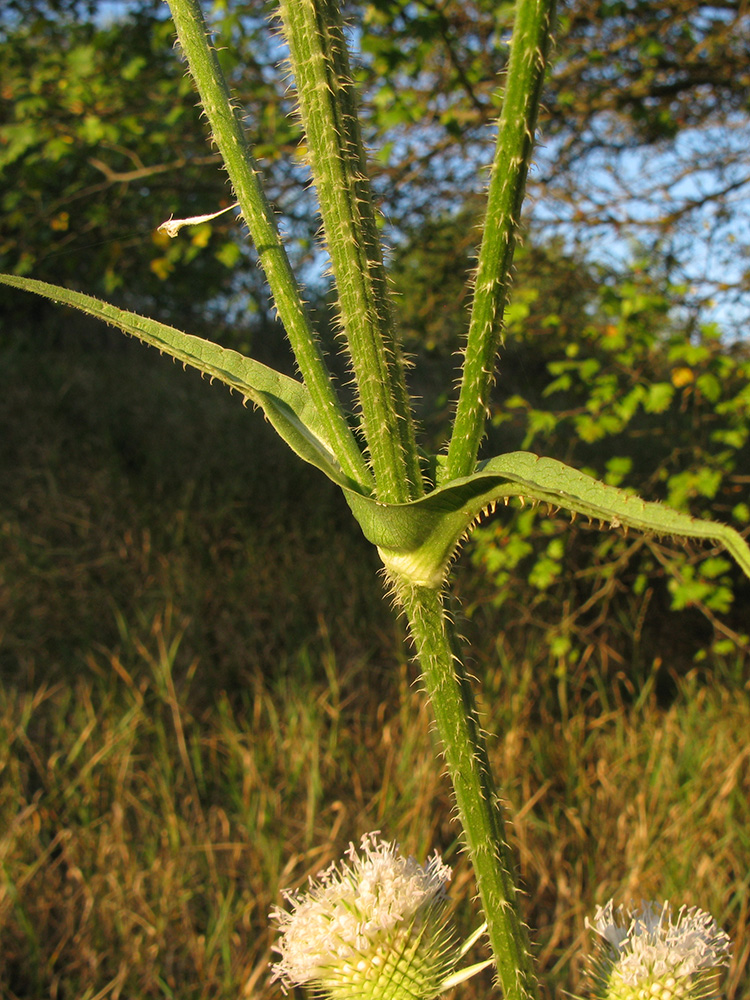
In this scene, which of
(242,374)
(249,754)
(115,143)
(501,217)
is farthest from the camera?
(115,143)

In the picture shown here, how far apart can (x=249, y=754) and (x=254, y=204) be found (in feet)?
7.07

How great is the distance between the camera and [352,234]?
0.38 meters

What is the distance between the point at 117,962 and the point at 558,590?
2.07 meters

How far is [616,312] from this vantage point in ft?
8.30

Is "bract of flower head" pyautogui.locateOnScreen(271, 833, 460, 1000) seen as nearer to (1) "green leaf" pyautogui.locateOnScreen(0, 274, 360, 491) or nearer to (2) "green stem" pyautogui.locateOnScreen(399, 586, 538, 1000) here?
(2) "green stem" pyautogui.locateOnScreen(399, 586, 538, 1000)

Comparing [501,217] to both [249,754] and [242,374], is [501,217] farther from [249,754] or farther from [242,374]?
[249,754]

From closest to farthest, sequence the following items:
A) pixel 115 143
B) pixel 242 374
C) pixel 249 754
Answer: pixel 242 374 → pixel 249 754 → pixel 115 143

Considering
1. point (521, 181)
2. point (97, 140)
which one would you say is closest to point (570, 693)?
point (97, 140)

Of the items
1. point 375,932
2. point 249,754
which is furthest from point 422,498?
point 249,754

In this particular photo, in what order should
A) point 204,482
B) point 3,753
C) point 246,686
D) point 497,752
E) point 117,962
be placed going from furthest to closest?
point 204,482, point 246,686, point 497,752, point 3,753, point 117,962

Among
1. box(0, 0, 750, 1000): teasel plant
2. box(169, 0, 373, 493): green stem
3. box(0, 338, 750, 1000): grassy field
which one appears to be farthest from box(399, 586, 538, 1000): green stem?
box(0, 338, 750, 1000): grassy field

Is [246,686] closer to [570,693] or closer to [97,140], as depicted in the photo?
[570,693]

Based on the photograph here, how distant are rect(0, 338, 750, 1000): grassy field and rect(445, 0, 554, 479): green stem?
1.70m

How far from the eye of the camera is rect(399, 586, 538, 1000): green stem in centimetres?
44
